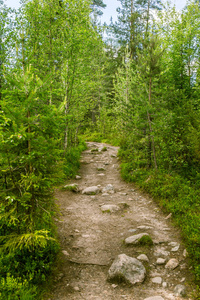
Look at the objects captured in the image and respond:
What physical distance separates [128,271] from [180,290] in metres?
1.04

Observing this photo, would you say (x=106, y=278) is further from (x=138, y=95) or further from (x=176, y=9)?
Result: (x=176, y=9)

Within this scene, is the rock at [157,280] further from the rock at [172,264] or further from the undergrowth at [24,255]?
the undergrowth at [24,255]

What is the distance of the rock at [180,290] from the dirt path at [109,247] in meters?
0.07

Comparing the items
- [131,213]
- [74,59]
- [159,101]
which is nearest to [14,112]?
[131,213]

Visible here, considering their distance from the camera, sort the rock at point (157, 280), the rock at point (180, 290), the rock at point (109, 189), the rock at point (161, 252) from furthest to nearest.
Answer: the rock at point (109, 189) → the rock at point (161, 252) → the rock at point (157, 280) → the rock at point (180, 290)

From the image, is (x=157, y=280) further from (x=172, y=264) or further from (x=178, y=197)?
(x=178, y=197)

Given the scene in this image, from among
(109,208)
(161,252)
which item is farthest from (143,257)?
(109,208)

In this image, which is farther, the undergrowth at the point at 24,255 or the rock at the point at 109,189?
the rock at the point at 109,189

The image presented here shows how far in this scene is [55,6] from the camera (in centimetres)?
1168

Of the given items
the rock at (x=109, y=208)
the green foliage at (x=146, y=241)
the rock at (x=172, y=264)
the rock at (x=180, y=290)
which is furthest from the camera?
the rock at (x=109, y=208)

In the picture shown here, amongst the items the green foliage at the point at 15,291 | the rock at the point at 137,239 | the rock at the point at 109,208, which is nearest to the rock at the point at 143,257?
the rock at the point at 137,239

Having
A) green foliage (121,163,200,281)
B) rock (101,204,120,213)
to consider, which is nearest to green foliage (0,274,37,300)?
green foliage (121,163,200,281)

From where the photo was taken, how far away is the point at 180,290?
392 centimetres

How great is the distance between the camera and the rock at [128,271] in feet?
14.2
